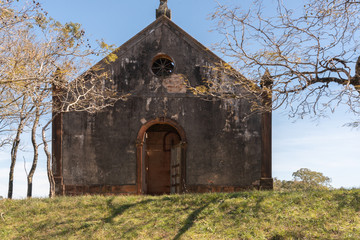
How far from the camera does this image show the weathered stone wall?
45.3ft

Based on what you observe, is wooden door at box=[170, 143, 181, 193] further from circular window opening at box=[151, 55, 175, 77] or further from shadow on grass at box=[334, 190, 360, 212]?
shadow on grass at box=[334, 190, 360, 212]

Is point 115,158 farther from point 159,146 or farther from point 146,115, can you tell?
point 159,146

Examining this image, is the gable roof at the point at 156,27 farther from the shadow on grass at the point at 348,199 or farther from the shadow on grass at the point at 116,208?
the shadow on grass at the point at 348,199

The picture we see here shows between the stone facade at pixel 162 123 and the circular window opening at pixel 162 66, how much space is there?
0.15m

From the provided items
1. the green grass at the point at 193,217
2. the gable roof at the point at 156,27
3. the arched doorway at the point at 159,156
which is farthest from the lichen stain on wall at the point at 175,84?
the arched doorway at the point at 159,156

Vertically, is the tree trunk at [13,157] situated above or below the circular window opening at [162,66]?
below

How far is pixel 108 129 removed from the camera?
1398 centimetres

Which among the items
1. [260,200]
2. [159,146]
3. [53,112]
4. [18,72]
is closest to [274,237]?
[260,200]

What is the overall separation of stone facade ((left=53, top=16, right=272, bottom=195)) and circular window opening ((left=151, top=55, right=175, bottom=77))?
0.48ft

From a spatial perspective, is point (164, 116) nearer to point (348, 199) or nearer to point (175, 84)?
point (175, 84)

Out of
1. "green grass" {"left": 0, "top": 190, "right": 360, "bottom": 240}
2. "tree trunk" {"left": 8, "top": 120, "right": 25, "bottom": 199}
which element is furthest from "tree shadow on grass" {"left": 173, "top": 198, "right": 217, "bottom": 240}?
"tree trunk" {"left": 8, "top": 120, "right": 25, "bottom": 199}

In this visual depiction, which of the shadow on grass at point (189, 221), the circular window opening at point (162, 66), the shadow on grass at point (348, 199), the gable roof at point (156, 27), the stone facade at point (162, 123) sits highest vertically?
the gable roof at point (156, 27)

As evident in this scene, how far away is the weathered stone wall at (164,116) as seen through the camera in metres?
13.8

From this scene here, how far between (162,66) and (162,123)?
91.2 inches
